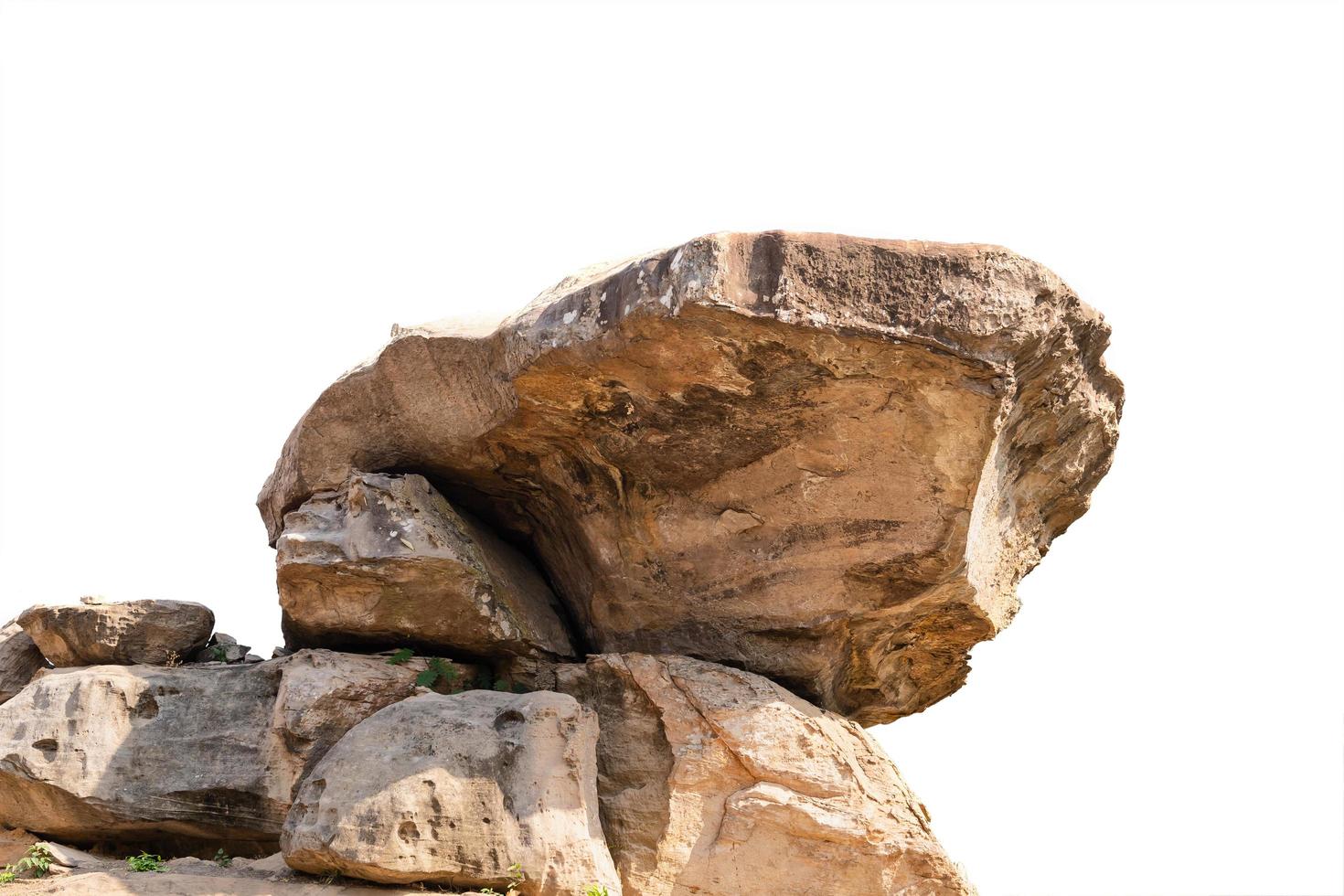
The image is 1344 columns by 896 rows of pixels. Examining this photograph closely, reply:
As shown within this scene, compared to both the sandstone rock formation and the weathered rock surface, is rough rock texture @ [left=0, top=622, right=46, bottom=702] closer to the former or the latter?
the sandstone rock formation

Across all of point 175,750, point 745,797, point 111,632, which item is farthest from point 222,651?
point 745,797

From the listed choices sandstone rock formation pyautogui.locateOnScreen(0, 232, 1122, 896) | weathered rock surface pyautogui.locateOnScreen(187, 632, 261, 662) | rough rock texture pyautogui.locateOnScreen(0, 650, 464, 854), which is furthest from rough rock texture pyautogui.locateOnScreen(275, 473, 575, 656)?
weathered rock surface pyautogui.locateOnScreen(187, 632, 261, 662)

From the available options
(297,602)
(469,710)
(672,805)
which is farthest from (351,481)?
(672,805)

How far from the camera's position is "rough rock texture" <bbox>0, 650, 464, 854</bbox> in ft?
30.2

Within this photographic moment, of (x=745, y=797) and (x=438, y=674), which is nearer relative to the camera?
(x=745, y=797)

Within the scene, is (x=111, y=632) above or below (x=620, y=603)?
below

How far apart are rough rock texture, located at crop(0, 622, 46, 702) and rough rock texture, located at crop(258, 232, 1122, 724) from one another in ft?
6.89

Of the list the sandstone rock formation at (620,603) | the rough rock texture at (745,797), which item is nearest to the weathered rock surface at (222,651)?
the sandstone rock formation at (620,603)

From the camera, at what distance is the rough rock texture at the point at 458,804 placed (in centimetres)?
810

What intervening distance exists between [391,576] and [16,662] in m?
3.46

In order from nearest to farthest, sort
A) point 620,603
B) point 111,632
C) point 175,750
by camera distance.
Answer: point 175,750 → point 111,632 → point 620,603

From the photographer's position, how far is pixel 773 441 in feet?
30.1

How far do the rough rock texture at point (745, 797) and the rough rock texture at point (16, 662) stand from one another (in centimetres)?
476

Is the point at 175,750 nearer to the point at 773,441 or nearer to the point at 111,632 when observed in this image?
the point at 111,632
